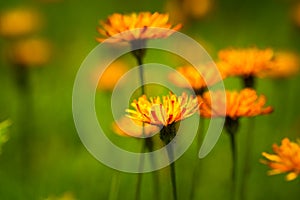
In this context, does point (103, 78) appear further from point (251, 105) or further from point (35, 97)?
point (251, 105)

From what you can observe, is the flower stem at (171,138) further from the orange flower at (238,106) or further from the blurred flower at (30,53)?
the blurred flower at (30,53)

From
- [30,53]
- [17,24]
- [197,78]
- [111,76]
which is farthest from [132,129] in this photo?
[17,24]

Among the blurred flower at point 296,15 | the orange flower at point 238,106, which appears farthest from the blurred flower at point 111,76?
the orange flower at point 238,106

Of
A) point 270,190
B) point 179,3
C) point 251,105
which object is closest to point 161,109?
point 251,105

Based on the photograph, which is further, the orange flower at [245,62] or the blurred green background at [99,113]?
the blurred green background at [99,113]

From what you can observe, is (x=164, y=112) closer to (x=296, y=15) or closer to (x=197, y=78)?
(x=197, y=78)

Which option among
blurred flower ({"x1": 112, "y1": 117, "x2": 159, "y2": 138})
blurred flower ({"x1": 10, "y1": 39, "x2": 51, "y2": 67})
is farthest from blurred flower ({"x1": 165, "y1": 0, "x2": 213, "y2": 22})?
blurred flower ({"x1": 112, "y1": 117, "x2": 159, "y2": 138})
